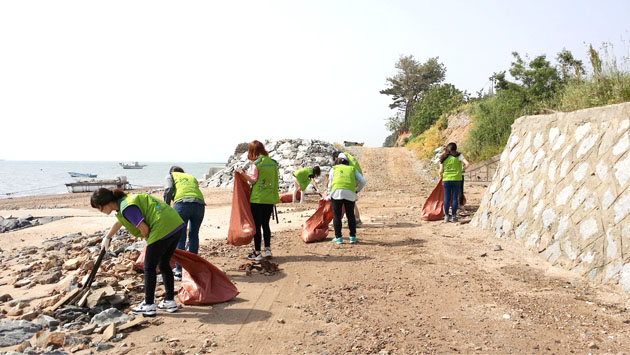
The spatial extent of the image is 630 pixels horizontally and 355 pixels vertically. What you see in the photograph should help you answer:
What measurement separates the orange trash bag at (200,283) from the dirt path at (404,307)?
14 centimetres

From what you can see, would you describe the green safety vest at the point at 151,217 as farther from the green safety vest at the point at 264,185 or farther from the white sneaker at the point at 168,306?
the green safety vest at the point at 264,185

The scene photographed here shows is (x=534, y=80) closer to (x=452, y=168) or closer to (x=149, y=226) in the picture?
(x=452, y=168)

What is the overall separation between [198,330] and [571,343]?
355 centimetres

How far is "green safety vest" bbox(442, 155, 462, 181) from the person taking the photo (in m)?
9.88

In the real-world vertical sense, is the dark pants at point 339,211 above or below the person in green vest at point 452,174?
below

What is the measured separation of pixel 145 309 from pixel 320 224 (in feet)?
14.7

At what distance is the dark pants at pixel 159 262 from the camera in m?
4.92

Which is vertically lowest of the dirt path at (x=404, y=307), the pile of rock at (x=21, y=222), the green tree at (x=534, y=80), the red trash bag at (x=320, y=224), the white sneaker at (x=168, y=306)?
the pile of rock at (x=21, y=222)

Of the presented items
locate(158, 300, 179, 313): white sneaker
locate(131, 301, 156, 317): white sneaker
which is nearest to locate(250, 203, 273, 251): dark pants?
locate(158, 300, 179, 313): white sneaker

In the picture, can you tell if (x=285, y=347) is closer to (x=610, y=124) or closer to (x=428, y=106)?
(x=610, y=124)

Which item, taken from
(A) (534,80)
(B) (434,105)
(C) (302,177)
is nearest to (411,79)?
(B) (434,105)

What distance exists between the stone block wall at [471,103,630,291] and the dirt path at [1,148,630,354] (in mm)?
302

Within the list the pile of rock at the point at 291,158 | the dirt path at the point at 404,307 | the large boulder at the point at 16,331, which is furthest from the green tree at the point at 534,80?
the large boulder at the point at 16,331

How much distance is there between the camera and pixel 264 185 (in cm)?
713
